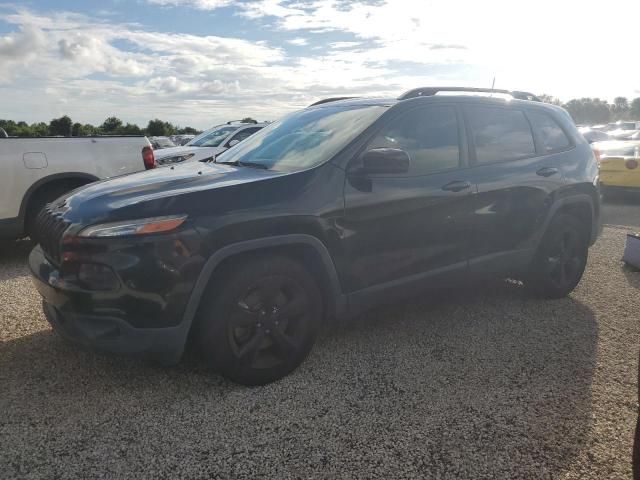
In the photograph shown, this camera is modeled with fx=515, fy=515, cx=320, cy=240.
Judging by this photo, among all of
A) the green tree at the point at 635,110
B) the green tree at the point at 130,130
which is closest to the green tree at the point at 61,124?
the green tree at the point at 130,130

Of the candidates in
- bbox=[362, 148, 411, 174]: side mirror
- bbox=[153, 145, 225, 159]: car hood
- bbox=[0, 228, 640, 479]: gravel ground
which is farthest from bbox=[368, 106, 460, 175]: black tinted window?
bbox=[153, 145, 225, 159]: car hood

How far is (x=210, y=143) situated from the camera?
10820mm

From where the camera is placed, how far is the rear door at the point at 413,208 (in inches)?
128

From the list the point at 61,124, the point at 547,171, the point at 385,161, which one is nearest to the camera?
the point at 385,161

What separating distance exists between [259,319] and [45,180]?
417 cm

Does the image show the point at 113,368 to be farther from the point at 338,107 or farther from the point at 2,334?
the point at 338,107

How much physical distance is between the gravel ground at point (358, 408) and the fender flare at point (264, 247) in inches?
18.8

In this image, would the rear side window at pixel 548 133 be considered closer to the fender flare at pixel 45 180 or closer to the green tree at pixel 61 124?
the fender flare at pixel 45 180

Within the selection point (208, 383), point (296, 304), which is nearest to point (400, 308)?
point (296, 304)

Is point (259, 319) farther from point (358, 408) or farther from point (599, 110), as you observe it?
point (599, 110)

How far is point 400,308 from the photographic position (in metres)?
4.43

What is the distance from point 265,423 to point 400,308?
6.49ft

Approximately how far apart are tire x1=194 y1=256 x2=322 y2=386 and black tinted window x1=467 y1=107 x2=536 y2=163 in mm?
1809

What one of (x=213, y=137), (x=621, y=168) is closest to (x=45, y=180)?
(x=213, y=137)
